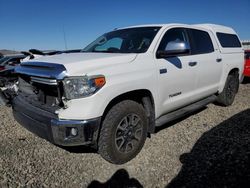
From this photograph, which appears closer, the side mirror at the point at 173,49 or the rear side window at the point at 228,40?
the side mirror at the point at 173,49

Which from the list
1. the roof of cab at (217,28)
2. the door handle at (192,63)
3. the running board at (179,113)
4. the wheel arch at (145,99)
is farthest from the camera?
the roof of cab at (217,28)

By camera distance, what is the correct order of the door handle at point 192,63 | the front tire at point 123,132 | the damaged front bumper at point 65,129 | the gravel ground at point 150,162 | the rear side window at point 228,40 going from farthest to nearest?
the rear side window at point 228,40, the door handle at point 192,63, the front tire at point 123,132, the gravel ground at point 150,162, the damaged front bumper at point 65,129

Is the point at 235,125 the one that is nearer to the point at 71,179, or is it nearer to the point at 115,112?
the point at 115,112

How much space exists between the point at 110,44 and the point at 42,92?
5.42ft

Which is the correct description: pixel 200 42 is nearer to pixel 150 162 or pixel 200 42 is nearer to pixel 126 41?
pixel 126 41

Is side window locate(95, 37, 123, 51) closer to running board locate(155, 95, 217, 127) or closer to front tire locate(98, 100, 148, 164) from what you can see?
front tire locate(98, 100, 148, 164)

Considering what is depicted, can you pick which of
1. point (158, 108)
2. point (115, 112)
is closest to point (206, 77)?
point (158, 108)

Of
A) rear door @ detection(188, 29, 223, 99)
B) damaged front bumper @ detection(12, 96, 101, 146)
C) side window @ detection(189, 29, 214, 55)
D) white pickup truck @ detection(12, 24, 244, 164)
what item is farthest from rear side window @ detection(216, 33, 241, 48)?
damaged front bumper @ detection(12, 96, 101, 146)

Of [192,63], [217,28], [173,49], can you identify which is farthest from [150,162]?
[217,28]

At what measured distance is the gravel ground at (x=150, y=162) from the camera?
287 cm

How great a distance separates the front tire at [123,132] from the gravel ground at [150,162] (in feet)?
0.60

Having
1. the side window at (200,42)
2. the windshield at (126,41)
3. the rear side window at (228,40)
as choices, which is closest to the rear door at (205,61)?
the side window at (200,42)

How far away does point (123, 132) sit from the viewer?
3.21 metres

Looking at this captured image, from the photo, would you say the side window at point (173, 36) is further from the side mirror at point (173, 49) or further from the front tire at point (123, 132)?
the front tire at point (123, 132)
